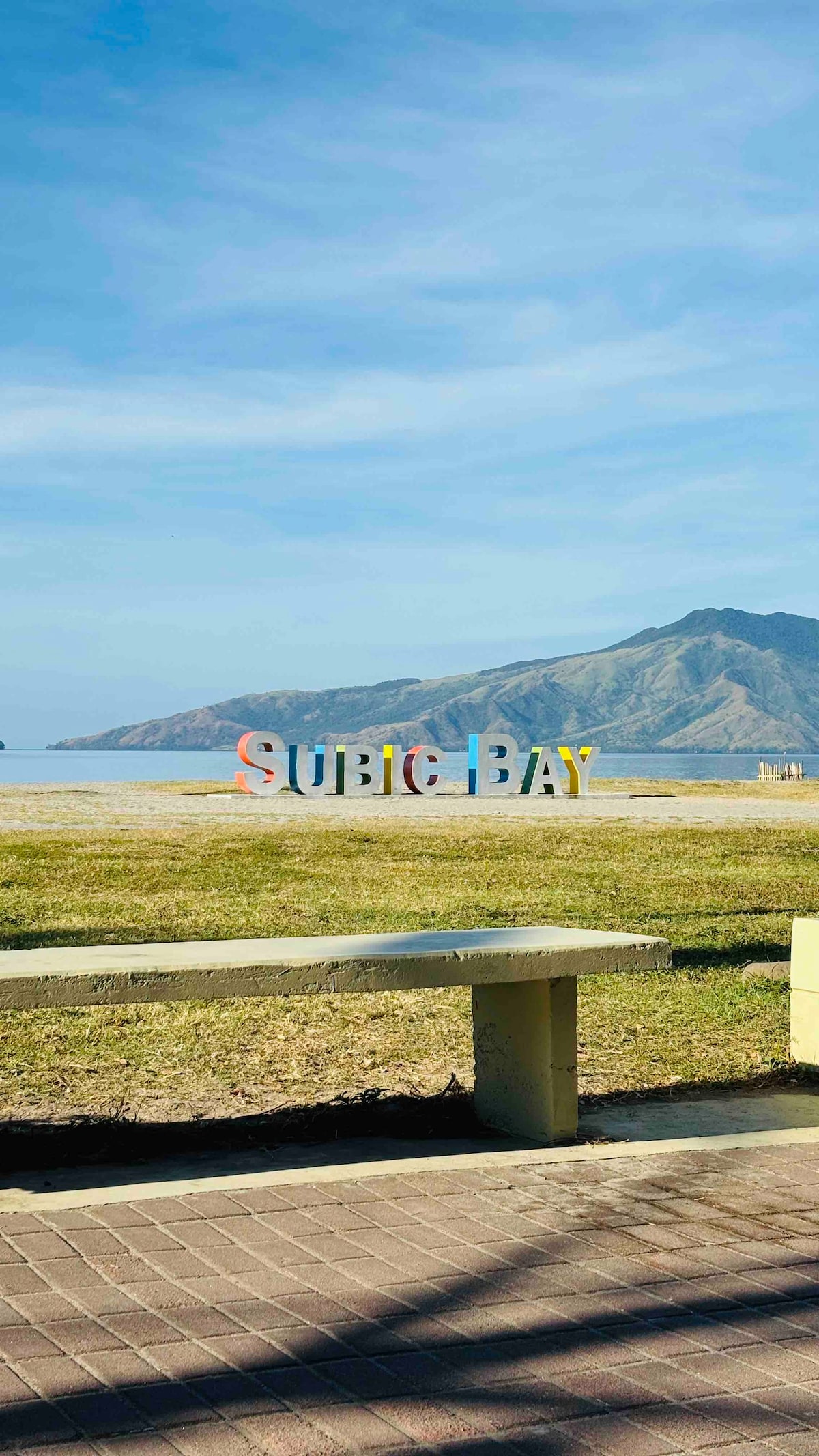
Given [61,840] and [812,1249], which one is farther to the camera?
[61,840]

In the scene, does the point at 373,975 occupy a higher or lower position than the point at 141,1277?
higher

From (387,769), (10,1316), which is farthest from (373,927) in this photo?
(387,769)

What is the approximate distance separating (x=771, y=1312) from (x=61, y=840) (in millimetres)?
15758

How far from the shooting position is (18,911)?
10.6 meters

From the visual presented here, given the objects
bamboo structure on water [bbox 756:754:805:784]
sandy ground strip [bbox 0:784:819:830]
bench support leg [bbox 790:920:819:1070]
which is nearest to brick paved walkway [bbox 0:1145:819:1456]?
bench support leg [bbox 790:920:819:1070]

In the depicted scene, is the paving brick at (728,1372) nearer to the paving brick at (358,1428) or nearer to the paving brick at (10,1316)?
the paving brick at (358,1428)

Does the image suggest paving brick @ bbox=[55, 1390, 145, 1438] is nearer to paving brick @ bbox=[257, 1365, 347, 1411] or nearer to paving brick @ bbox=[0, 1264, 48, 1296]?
paving brick @ bbox=[257, 1365, 347, 1411]

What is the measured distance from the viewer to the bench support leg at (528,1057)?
461cm

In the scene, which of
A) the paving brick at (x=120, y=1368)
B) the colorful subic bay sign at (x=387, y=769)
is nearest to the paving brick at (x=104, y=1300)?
the paving brick at (x=120, y=1368)

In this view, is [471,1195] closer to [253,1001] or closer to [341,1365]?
[341,1365]

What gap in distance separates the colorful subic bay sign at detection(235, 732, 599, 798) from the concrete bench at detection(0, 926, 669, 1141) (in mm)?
29081

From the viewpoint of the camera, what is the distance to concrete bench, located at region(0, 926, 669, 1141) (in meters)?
3.99

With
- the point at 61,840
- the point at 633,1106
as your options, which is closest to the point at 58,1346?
the point at 633,1106

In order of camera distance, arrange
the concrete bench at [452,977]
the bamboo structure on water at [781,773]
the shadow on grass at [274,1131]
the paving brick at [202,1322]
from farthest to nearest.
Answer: the bamboo structure on water at [781,773] → the shadow on grass at [274,1131] → the concrete bench at [452,977] → the paving brick at [202,1322]
